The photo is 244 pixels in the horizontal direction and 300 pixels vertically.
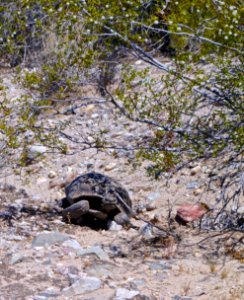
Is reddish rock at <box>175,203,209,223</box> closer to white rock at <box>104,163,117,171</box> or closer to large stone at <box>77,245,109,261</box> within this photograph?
large stone at <box>77,245,109,261</box>

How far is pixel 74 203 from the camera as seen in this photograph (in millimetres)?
7059

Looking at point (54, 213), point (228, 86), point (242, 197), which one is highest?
point (228, 86)

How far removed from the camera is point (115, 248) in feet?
20.8

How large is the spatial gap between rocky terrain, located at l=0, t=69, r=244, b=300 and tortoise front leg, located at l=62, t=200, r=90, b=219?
0.39 ft

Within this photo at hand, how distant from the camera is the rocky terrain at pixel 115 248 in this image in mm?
5508

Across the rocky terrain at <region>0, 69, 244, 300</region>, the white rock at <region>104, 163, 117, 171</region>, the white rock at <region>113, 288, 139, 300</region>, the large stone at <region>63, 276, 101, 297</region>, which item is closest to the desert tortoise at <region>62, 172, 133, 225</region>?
the rocky terrain at <region>0, 69, 244, 300</region>

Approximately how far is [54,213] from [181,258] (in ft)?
5.61

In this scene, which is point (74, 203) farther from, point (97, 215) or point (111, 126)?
point (111, 126)

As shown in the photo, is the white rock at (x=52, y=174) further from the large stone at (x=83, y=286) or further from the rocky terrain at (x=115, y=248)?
the large stone at (x=83, y=286)

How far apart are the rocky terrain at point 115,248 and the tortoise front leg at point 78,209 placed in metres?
0.12

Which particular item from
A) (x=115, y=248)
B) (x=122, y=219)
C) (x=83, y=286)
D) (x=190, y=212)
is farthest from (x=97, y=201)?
(x=83, y=286)

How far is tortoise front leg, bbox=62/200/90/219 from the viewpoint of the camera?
686cm

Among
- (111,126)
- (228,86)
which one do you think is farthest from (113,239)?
(111,126)

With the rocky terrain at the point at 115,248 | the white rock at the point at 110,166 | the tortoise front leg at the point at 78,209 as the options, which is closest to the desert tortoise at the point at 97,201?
the tortoise front leg at the point at 78,209
